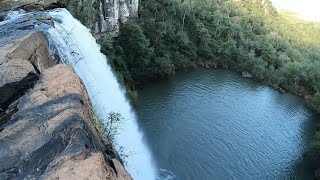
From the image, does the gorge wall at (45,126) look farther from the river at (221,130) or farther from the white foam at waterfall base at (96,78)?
the river at (221,130)

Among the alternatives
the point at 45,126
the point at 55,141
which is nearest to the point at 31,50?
the point at 45,126

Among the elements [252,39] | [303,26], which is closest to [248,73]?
[252,39]

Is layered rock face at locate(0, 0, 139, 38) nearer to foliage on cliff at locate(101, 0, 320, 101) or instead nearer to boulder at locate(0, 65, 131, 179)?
foliage on cliff at locate(101, 0, 320, 101)

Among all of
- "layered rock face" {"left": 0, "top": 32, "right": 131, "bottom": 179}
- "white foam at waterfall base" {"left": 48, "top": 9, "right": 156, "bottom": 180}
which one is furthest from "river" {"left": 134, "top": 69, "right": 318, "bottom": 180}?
"layered rock face" {"left": 0, "top": 32, "right": 131, "bottom": 179}

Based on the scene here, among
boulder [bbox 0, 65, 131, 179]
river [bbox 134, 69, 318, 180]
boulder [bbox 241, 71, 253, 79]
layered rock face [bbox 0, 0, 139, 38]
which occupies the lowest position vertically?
boulder [bbox 241, 71, 253, 79]

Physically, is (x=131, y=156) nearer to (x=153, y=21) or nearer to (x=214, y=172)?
(x=214, y=172)

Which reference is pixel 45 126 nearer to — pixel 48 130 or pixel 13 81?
pixel 48 130

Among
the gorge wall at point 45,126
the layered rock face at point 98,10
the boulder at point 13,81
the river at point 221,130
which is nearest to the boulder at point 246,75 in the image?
the river at point 221,130

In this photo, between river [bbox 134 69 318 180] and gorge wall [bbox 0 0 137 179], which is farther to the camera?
river [bbox 134 69 318 180]
